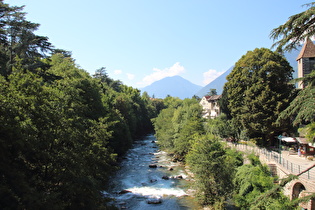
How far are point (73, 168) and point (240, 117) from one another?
23.7 meters

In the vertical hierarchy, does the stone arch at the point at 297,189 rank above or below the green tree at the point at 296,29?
below

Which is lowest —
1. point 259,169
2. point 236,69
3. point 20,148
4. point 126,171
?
point 126,171

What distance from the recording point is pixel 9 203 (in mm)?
8859

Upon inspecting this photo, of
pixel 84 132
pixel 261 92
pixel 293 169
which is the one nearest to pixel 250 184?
pixel 293 169

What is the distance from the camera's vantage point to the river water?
23027 millimetres

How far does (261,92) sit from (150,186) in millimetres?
17314

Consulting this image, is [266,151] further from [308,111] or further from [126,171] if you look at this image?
[308,111]

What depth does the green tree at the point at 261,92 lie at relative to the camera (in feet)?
93.0

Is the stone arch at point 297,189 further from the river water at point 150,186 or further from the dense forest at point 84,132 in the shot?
the river water at point 150,186

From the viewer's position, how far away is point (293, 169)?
2036 cm

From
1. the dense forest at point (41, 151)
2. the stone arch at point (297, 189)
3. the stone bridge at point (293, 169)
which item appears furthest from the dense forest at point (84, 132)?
the stone arch at point (297, 189)

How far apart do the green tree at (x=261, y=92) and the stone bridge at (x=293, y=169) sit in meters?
2.99

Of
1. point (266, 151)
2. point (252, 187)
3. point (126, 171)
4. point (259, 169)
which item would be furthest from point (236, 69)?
point (126, 171)

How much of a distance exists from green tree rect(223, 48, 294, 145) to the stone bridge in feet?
9.80
